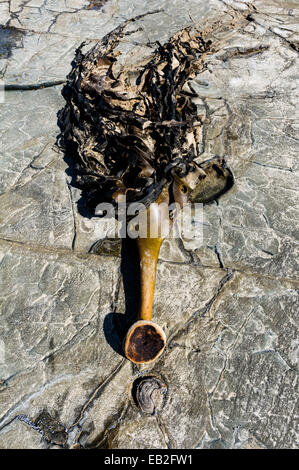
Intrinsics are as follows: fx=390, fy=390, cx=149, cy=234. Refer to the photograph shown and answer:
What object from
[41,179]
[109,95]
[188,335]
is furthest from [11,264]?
[109,95]

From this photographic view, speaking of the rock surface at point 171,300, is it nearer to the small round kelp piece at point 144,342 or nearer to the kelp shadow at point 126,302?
the kelp shadow at point 126,302

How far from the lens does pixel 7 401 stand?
247cm

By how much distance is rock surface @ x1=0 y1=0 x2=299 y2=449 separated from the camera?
2.39 m

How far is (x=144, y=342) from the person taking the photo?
247cm

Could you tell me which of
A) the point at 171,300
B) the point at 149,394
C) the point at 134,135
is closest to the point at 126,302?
the point at 171,300

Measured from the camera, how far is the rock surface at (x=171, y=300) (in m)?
2.39

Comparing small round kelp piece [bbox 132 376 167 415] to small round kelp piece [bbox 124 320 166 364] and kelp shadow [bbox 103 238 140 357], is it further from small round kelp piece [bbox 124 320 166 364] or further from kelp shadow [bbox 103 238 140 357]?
kelp shadow [bbox 103 238 140 357]

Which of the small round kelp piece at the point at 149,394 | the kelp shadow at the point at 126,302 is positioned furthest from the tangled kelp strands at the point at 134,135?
the small round kelp piece at the point at 149,394

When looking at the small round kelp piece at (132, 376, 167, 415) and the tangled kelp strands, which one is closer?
the small round kelp piece at (132, 376, 167, 415)

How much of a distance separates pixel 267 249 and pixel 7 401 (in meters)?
2.17

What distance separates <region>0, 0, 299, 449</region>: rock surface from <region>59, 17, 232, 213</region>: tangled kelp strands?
237mm

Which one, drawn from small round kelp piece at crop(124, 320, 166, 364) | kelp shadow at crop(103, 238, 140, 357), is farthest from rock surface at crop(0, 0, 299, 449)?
small round kelp piece at crop(124, 320, 166, 364)

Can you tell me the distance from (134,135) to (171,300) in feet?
4.69

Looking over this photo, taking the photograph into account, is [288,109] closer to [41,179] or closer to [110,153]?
[110,153]
